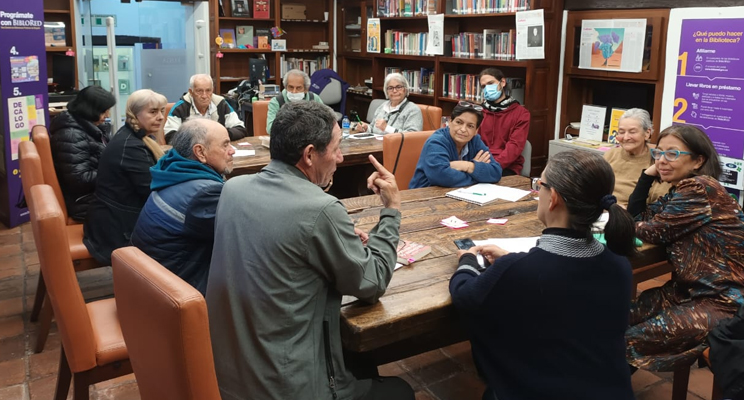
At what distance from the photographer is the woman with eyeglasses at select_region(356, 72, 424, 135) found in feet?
17.4

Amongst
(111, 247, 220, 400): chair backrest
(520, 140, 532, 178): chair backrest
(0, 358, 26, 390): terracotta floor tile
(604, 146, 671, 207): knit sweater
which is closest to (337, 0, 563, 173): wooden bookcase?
(520, 140, 532, 178): chair backrest

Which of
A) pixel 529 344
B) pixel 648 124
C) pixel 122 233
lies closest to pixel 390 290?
pixel 529 344

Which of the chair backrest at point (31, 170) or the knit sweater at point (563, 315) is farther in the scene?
the chair backrest at point (31, 170)

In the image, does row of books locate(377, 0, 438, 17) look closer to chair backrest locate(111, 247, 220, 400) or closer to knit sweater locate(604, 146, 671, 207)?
knit sweater locate(604, 146, 671, 207)

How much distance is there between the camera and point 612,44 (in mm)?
4898

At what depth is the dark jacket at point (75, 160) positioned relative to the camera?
3.41 metres

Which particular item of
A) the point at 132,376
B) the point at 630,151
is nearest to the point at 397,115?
the point at 630,151

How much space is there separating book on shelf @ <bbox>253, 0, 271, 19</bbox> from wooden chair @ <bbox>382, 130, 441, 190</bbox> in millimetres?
4765

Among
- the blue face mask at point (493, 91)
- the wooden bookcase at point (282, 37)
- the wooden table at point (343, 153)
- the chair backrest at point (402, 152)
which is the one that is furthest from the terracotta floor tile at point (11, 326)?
the wooden bookcase at point (282, 37)

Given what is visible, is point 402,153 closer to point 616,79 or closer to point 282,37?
point 616,79

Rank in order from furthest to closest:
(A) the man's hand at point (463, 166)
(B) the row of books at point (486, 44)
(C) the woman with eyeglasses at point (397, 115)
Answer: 1. (B) the row of books at point (486, 44)
2. (C) the woman with eyeglasses at point (397, 115)
3. (A) the man's hand at point (463, 166)

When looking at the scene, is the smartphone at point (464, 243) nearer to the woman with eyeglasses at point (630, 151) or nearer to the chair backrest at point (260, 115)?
the woman with eyeglasses at point (630, 151)

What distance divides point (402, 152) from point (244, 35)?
4.88 m

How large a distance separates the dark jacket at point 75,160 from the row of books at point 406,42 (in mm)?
4087
